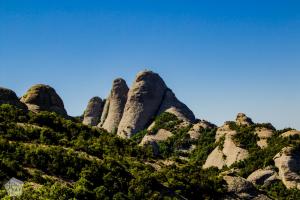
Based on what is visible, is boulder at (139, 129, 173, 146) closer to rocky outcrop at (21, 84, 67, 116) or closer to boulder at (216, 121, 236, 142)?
boulder at (216, 121, 236, 142)

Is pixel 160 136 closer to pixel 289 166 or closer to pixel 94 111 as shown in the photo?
pixel 94 111

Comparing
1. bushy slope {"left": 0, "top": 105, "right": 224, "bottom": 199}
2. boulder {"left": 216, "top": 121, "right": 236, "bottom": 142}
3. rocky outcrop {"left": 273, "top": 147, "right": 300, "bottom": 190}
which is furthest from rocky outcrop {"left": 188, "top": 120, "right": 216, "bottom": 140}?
bushy slope {"left": 0, "top": 105, "right": 224, "bottom": 199}


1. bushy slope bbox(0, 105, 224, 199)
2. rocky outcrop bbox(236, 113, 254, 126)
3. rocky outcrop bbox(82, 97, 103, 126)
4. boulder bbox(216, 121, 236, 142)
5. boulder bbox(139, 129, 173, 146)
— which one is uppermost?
rocky outcrop bbox(82, 97, 103, 126)

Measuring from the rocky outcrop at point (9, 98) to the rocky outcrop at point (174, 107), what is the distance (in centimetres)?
6583

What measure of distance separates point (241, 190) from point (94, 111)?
10470 cm

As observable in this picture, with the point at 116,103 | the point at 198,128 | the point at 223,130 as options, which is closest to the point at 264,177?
the point at 223,130

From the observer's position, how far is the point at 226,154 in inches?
4604

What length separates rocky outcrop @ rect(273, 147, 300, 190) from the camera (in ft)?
324

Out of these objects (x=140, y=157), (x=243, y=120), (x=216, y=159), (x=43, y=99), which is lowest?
(x=140, y=157)

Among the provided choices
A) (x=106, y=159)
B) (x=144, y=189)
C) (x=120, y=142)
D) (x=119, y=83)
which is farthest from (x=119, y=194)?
(x=119, y=83)

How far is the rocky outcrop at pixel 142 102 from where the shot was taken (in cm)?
15388

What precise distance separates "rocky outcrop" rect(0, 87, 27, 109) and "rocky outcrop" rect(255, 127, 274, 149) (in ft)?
173

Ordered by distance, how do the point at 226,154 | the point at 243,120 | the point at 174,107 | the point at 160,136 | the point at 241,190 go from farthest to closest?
the point at 174,107 → the point at 160,136 → the point at 243,120 → the point at 226,154 → the point at 241,190

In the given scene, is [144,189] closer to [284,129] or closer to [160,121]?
[284,129]
